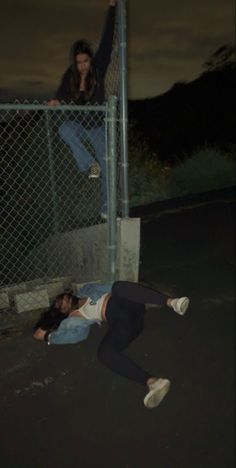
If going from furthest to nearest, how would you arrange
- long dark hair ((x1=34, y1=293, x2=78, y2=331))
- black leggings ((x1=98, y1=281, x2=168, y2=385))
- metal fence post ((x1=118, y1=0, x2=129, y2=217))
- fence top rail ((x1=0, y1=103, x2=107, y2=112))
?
long dark hair ((x1=34, y1=293, x2=78, y2=331)) → metal fence post ((x1=118, y1=0, x2=129, y2=217)) → fence top rail ((x1=0, y1=103, x2=107, y2=112)) → black leggings ((x1=98, y1=281, x2=168, y2=385))

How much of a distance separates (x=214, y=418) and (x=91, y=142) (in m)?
3.03

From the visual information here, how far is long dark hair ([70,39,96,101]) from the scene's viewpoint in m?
5.26

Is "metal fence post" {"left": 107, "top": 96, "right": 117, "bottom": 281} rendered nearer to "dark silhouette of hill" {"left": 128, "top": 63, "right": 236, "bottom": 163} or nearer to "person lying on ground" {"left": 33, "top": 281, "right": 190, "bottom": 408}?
"person lying on ground" {"left": 33, "top": 281, "right": 190, "bottom": 408}

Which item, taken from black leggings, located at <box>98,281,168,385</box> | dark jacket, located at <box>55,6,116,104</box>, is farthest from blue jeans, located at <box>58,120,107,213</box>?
black leggings, located at <box>98,281,168,385</box>

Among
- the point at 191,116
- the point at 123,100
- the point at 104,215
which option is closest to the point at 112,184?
the point at 104,215

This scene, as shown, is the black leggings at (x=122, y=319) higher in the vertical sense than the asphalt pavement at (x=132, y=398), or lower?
higher

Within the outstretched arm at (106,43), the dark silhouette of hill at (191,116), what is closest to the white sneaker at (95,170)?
the outstretched arm at (106,43)

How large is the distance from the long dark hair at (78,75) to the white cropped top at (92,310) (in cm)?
209

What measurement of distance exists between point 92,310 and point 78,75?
2419 millimetres

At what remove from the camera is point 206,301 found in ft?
18.2

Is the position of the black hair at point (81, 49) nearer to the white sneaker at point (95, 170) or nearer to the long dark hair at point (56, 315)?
the white sneaker at point (95, 170)

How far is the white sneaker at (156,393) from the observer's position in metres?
3.82

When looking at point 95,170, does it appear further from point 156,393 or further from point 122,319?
point 156,393

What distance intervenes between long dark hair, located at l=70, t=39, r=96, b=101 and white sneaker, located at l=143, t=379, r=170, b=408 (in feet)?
9.72
